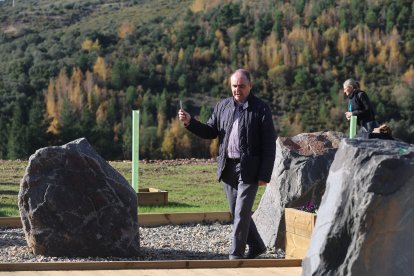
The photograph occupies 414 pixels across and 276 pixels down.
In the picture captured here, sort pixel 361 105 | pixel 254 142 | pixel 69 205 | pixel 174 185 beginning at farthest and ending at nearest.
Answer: pixel 174 185 → pixel 361 105 → pixel 69 205 → pixel 254 142

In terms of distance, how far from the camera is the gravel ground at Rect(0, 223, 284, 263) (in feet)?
29.6

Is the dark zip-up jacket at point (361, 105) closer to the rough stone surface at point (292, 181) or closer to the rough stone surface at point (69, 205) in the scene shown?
the rough stone surface at point (292, 181)

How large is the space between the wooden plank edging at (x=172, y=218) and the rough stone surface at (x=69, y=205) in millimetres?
2183

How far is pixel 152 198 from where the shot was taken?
43.4 ft

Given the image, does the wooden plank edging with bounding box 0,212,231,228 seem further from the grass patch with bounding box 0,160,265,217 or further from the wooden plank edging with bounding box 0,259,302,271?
the wooden plank edging with bounding box 0,259,302,271

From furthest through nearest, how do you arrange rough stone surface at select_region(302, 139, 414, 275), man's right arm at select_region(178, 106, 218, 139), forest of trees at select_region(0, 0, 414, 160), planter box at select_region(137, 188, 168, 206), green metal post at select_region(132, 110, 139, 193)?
1. forest of trees at select_region(0, 0, 414, 160)
2. planter box at select_region(137, 188, 168, 206)
3. green metal post at select_region(132, 110, 139, 193)
4. man's right arm at select_region(178, 106, 218, 139)
5. rough stone surface at select_region(302, 139, 414, 275)

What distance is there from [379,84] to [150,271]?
48.3m

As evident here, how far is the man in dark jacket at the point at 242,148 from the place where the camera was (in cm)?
839

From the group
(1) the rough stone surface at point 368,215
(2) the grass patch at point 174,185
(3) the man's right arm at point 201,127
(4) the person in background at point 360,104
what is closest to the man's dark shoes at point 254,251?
(3) the man's right arm at point 201,127

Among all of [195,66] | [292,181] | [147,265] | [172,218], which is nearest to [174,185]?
[172,218]

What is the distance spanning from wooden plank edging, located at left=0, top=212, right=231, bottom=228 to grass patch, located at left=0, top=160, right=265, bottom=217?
104 centimetres

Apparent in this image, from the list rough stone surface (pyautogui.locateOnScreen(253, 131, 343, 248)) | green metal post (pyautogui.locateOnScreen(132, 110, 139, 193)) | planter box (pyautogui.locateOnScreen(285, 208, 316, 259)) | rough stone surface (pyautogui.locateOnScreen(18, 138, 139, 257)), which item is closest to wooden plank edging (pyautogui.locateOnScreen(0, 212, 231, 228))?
rough stone surface (pyautogui.locateOnScreen(253, 131, 343, 248))

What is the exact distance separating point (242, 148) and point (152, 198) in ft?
16.3

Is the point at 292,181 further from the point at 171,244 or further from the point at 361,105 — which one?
the point at 361,105
